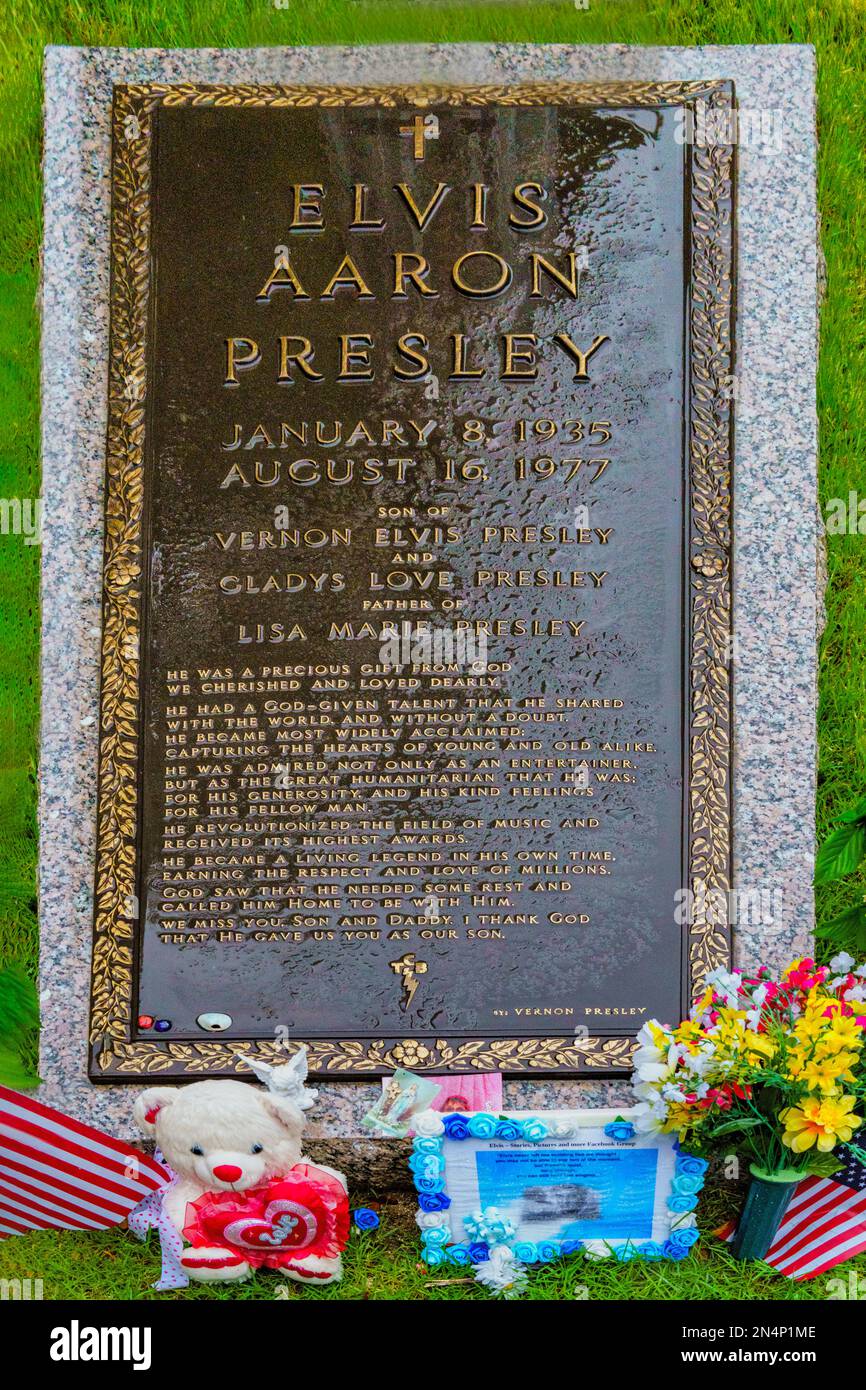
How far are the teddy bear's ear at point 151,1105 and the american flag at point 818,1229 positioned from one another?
2161 mm

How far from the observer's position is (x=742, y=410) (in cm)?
482

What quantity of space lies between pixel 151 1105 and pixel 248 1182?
432 millimetres

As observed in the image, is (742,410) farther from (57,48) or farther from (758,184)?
(57,48)

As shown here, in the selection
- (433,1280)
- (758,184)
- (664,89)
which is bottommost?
(433,1280)

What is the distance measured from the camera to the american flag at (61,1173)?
4.43m

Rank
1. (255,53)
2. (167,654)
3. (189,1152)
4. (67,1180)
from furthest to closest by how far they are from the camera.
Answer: (255,53) → (167,654) → (67,1180) → (189,1152)

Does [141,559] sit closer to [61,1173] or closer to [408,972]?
[408,972]

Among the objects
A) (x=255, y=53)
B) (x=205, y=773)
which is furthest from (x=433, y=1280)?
(x=255, y=53)

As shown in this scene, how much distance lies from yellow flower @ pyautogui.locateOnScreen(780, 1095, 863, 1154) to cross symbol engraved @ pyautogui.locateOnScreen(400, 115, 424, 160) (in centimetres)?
381

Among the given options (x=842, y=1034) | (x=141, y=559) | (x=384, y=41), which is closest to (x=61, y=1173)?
(x=141, y=559)

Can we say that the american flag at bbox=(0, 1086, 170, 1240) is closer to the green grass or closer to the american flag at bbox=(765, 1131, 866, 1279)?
the green grass

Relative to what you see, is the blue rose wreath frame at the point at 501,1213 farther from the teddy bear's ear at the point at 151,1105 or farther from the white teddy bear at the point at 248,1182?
the teddy bear's ear at the point at 151,1105

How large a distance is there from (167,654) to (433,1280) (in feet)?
8.07

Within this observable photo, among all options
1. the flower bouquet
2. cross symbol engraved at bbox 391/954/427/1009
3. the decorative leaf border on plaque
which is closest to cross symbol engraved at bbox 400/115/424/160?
the decorative leaf border on plaque
